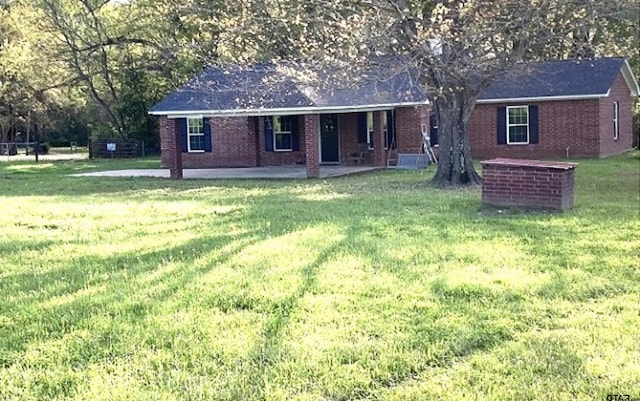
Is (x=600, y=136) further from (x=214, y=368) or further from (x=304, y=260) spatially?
(x=214, y=368)

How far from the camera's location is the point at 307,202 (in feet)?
43.7

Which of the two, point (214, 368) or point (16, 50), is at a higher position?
point (16, 50)

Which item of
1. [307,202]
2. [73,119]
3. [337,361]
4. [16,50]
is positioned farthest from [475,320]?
[73,119]

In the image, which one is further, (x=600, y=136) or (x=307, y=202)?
(x=600, y=136)

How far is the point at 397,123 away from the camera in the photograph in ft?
80.3

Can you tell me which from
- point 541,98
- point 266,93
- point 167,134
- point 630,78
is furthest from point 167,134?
point 630,78

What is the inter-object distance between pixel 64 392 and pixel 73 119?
4807 cm

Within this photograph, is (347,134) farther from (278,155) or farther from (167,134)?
(167,134)

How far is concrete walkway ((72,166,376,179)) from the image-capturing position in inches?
844

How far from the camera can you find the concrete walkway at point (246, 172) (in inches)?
844

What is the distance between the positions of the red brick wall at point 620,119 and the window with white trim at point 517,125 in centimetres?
249

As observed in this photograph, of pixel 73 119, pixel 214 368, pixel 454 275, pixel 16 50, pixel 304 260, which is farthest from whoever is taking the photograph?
pixel 73 119

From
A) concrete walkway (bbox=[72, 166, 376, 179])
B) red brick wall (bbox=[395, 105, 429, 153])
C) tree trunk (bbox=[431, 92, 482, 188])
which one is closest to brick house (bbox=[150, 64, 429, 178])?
red brick wall (bbox=[395, 105, 429, 153])

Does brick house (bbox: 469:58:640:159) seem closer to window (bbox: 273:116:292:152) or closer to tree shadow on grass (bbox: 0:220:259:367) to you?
window (bbox: 273:116:292:152)
